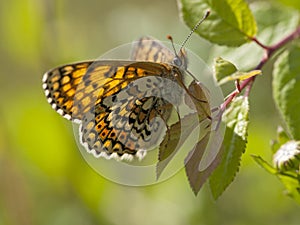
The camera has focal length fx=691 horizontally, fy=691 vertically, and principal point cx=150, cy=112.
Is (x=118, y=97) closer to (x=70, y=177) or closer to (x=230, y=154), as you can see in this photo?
(x=230, y=154)

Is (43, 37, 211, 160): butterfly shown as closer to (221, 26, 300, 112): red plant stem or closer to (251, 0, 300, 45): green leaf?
(221, 26, 300, 112): red plant stem

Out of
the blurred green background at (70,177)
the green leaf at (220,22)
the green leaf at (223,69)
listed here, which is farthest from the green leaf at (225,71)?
the blurred green background at (70,177)

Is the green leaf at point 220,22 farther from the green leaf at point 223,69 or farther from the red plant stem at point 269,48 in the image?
the green leaf at point 223,69

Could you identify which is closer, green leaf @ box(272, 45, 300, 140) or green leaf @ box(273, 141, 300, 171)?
green leaf @ box(273, 141, 300, 171)

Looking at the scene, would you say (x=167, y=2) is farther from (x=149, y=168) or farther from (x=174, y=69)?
(x=174, y=69)

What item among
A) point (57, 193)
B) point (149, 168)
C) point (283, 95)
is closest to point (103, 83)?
point (283, 95)

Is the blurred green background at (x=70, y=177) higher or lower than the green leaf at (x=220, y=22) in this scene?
lower

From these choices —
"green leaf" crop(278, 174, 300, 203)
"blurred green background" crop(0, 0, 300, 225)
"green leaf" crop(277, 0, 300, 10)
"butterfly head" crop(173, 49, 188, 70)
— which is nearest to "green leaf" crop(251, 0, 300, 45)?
"green leaf" crop(277, 0, 300, 10)
